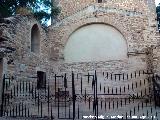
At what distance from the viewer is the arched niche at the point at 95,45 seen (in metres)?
14.8

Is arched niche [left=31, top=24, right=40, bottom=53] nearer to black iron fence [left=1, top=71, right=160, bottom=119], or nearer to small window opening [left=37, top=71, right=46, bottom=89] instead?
small window opening [left=37, top=71, right=46, bottom=89]

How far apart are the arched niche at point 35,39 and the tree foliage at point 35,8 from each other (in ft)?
2.47

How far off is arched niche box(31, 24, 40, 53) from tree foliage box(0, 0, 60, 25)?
2.47ft

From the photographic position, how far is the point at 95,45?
15062 mm

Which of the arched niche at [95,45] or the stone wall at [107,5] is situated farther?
the stone wall at [107,5]

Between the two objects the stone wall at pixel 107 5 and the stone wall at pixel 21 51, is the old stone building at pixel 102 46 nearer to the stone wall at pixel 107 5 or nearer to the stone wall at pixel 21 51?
the stone wall at pixel 107 5

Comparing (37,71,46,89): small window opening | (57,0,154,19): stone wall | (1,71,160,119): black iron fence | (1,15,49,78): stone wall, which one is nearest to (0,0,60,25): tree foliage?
(57,0,154,19): stone wall

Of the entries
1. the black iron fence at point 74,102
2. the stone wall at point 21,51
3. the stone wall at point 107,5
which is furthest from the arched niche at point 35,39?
the stone wall at point 107,5

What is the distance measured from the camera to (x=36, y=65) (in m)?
13.2

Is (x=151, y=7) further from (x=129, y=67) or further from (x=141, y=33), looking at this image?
(x=129, y=67)

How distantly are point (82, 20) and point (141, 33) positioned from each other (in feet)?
11.3

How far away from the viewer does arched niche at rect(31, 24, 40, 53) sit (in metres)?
13.7

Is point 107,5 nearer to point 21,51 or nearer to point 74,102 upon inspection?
point 21,51

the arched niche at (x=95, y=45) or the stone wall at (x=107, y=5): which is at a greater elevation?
the stone wall at (x=107, y=5)
